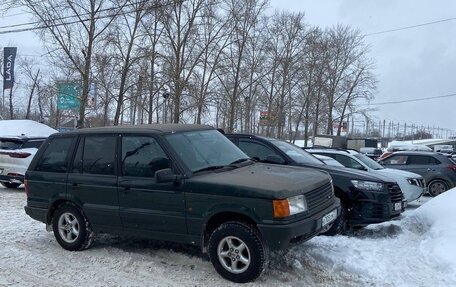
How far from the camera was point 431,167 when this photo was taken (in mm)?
15570

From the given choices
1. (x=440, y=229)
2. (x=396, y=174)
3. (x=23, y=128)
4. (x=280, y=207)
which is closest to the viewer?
(x=280, y=207)

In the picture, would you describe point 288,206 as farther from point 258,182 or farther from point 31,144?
point 31,144

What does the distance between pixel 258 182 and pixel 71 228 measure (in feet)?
10.0

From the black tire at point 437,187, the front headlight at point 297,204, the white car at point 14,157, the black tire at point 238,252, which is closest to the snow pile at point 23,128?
the white car at point 14,157

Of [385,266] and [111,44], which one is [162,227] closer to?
[385,266]

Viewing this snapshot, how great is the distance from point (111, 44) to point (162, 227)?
23.3 meters

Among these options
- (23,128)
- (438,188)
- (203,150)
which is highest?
(203,150)

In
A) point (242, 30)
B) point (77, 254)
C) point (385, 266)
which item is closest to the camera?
point (385, 266)

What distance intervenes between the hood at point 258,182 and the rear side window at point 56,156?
2.26m

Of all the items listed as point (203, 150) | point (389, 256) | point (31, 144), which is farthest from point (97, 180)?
point (31, 144)

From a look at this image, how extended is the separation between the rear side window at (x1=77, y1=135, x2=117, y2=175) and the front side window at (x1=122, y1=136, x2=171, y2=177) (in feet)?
0.72

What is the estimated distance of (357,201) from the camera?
7.58 m

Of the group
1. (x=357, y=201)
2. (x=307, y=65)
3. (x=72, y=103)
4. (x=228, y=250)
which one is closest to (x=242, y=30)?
(x=307, y=65)

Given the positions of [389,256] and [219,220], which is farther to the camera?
[389,256]
